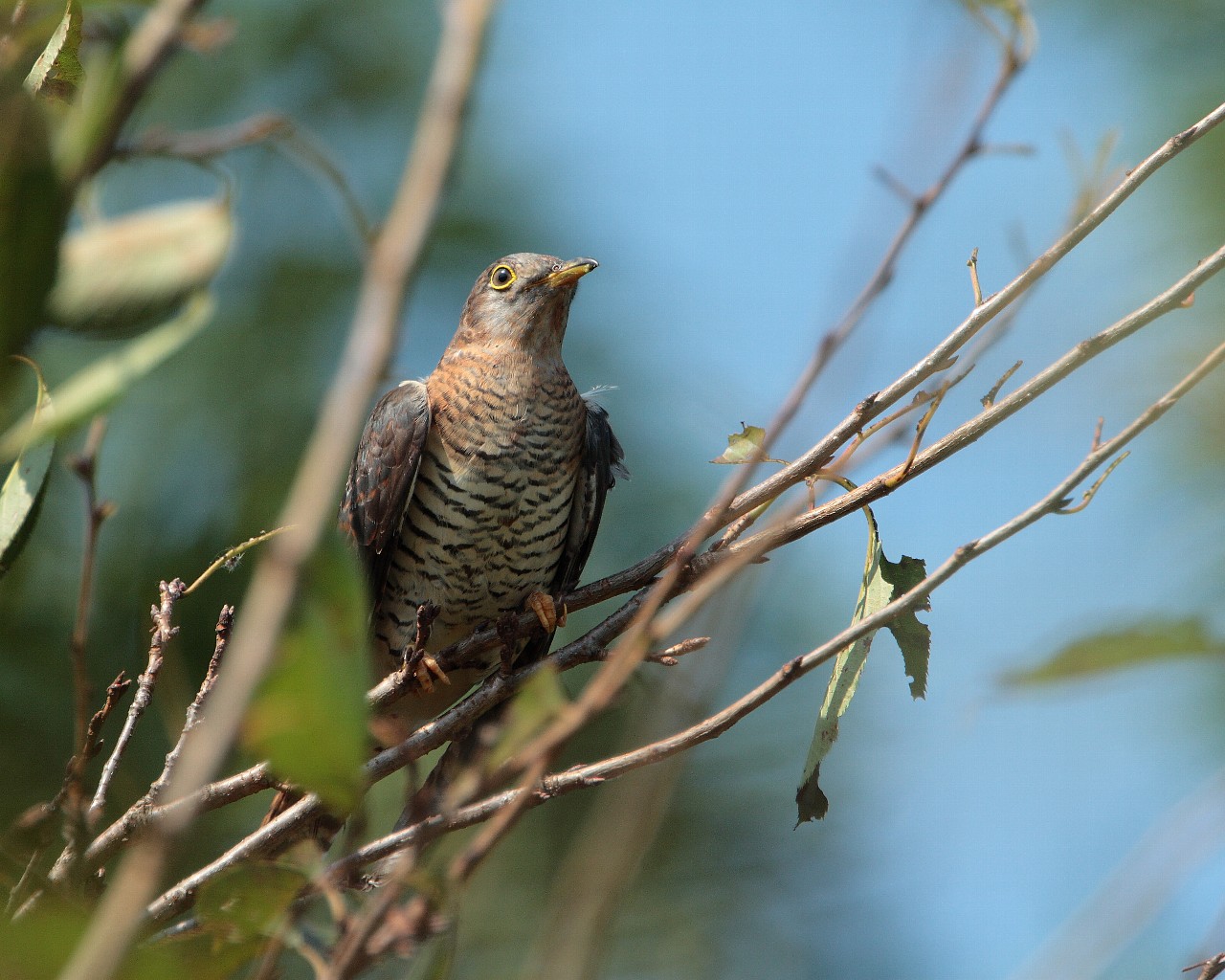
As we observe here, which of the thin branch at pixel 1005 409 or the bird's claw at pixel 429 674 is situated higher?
the thin branch at pixel 1005 409

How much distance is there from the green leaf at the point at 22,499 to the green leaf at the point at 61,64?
1.43 feet

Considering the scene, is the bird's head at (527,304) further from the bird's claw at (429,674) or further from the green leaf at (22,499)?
the green leaf at (22,499)

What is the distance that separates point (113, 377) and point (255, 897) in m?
0.52

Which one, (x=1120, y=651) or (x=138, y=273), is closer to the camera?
(x=1120, y=651)

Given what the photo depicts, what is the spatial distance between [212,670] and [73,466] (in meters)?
0.72

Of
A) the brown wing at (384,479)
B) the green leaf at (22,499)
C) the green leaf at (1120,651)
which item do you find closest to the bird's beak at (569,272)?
the brown wing at (384,479)

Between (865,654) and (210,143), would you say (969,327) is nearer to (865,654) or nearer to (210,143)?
(865,654)

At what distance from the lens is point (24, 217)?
36.6 inches

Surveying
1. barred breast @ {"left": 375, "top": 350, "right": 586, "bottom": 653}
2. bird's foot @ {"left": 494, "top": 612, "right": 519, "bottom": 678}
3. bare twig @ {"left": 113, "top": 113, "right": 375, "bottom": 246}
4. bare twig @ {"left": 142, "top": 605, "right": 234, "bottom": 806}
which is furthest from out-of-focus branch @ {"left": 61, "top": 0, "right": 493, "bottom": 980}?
barred breast @ {"left": 375, "top": 350, "right": 586, "bottom": 653}

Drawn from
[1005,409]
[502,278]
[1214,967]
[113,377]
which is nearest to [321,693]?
[113,377]

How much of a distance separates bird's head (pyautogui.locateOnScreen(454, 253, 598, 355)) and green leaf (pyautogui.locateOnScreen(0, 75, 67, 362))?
2.94m

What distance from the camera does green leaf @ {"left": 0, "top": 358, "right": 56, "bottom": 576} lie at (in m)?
1.33

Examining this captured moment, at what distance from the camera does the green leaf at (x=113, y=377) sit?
0.97 m

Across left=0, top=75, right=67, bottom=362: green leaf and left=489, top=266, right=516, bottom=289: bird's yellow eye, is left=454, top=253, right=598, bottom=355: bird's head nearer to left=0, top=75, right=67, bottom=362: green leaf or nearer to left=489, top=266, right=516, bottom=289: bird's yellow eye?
left=489, top=266, right=516, bottom=289: bird's yellow eye
